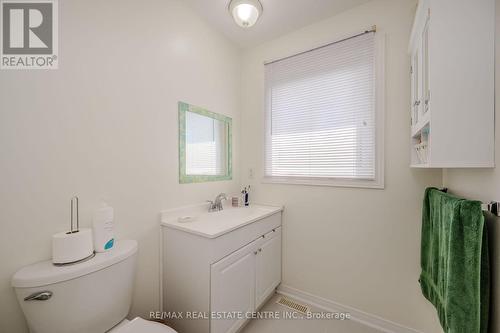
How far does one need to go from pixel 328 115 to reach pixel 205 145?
→ 1191 millimetres

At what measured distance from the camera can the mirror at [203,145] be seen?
160 cm

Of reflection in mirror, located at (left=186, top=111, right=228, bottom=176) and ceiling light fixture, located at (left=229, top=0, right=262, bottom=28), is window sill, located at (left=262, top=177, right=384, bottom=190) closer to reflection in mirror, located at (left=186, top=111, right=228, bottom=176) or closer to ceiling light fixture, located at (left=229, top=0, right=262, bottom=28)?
reflection in mirror, located at (left=186, top=111, right=228, bottom=176)

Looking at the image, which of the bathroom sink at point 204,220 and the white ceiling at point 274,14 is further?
the white ceiling at point 274,14

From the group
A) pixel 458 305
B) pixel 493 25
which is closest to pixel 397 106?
pixel 493 25

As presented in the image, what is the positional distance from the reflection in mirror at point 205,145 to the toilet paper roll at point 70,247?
0.82 meters

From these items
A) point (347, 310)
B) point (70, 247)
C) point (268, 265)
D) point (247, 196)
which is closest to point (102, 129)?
point (70, 247)

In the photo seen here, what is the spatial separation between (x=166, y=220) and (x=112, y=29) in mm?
1303

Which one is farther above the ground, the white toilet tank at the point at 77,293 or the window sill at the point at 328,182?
the window sill at the point at 328,182

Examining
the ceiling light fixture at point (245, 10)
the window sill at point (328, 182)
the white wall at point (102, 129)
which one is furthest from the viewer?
the window sill at point (328, 182)

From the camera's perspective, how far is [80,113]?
1041 millimetres

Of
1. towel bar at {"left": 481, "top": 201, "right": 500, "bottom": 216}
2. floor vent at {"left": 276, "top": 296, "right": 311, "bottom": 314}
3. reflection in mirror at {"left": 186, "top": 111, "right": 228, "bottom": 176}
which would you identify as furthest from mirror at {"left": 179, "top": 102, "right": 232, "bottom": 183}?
towel bar at {"left": 481, "top": 201, "right": 500, "bottom": 216}

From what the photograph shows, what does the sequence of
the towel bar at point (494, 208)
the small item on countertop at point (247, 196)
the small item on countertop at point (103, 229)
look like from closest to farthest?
the towel bar at point (494, 208), the small item on countertop at point (103, 229), the small item on countertop at point (247, 196)

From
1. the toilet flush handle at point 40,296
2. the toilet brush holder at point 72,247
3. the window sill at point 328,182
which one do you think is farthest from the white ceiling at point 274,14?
the toilet flush handle at point 40,296

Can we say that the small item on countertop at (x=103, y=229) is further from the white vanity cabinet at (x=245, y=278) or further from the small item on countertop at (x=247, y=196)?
the small item on countertop at (x=247, y=196)
